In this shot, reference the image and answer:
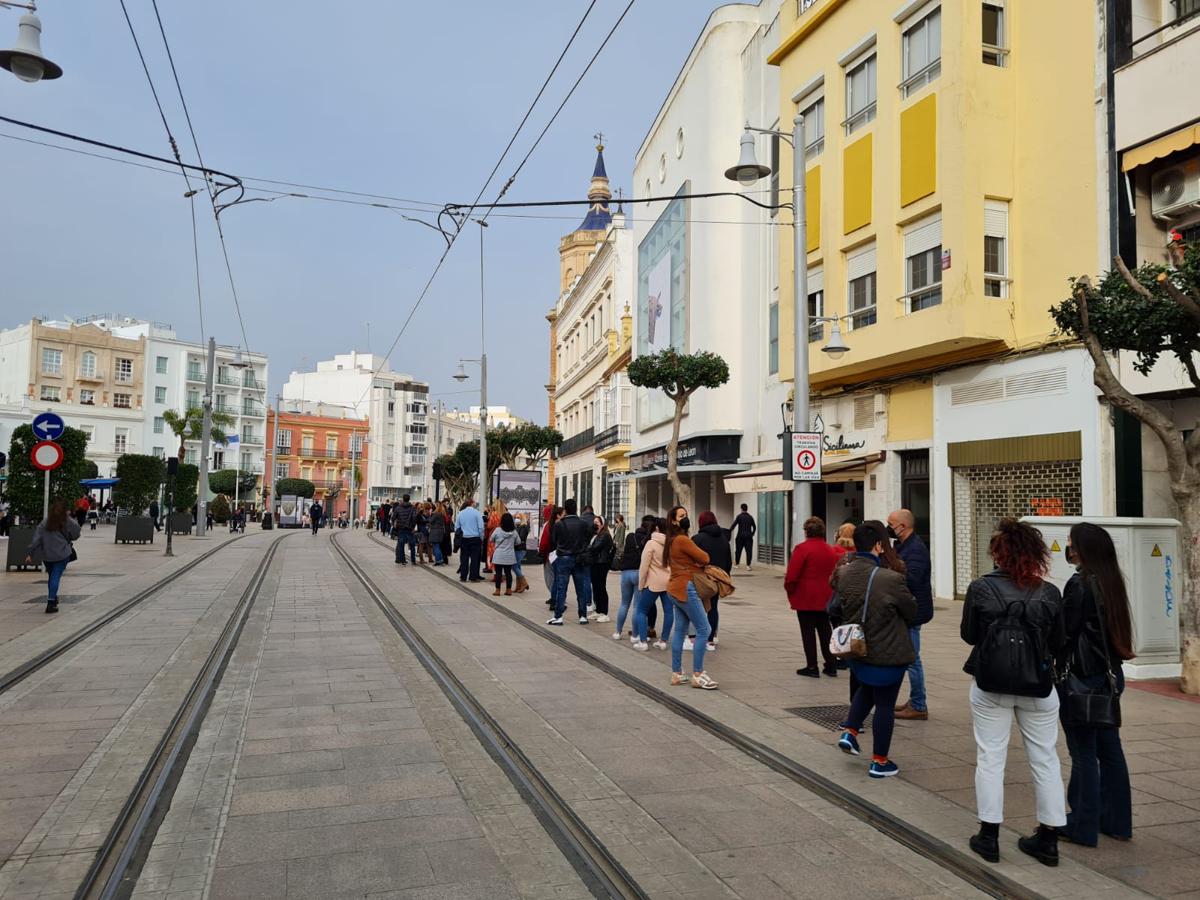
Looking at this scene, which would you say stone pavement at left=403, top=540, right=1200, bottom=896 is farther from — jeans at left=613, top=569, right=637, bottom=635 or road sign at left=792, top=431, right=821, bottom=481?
road sign at left=792, top=431, right=821, bottom=481

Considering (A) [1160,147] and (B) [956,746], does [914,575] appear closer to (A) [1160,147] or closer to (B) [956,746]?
(B) [956,746]

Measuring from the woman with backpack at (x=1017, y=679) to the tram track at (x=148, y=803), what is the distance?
402cm

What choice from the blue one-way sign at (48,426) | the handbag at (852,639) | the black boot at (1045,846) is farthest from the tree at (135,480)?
the black boot at (1045,846)

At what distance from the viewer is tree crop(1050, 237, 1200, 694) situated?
8969 mm

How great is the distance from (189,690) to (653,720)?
409 centimetres

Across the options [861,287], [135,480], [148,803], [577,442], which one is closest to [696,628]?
[148,803]

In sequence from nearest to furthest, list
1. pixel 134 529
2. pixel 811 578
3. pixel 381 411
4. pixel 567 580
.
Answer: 1. pixel 811 578
2. pixel 567 580
3. pixel 134 529
4. pixel 381 411

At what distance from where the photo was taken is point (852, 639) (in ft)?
20.3

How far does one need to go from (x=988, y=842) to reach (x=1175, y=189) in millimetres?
11923

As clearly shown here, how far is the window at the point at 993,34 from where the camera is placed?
16797mm

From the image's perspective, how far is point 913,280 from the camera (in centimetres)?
1795

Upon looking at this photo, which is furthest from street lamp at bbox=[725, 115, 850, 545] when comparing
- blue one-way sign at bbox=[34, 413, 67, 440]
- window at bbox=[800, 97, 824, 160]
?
blue one-way sign at bbox=[34, 413, 67, 440]

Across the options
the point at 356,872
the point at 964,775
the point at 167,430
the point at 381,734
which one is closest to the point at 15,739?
the point at 381,734

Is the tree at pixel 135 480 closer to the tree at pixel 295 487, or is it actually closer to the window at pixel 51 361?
the window at pixel 51 361
